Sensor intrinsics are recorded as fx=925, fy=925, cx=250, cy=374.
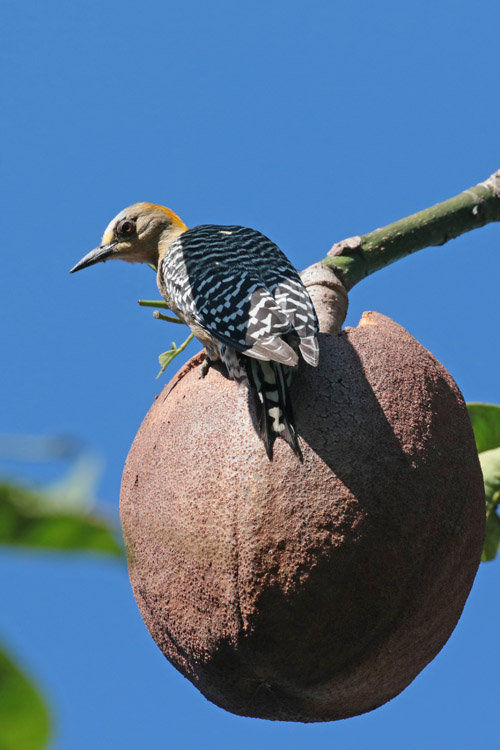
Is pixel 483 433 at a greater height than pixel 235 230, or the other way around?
pixel 235 230

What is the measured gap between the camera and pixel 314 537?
134 inches

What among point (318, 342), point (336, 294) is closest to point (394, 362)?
point (318, 342)

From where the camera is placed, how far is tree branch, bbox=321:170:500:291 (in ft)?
15.9

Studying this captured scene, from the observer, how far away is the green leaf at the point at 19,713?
31.5 inches

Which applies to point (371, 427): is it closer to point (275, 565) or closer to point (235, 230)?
point (275, 565)

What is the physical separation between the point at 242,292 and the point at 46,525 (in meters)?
3.53

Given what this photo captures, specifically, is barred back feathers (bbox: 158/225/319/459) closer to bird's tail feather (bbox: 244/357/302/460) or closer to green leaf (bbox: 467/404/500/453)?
bird's tail feather (bbox: 244/357/302/460)

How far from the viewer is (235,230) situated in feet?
17.4

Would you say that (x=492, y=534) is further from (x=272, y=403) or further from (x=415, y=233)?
(x=272, y=403)

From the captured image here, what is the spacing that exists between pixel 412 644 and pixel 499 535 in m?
1.61

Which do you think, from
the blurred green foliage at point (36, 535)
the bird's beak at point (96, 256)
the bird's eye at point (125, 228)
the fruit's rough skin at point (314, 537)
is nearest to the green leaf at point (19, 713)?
the blurred green foliage at point (36, 535)

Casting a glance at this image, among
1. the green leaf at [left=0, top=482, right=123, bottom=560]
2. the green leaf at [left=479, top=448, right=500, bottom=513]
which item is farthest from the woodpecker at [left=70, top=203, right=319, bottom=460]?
the green leaf at [left=0, top=482, right=123, bottom=560]

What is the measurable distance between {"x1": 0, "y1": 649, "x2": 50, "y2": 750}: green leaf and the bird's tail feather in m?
2.67

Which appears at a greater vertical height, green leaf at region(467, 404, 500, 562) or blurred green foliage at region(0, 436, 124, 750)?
green leaf at region(467, 404, 500, 562)
